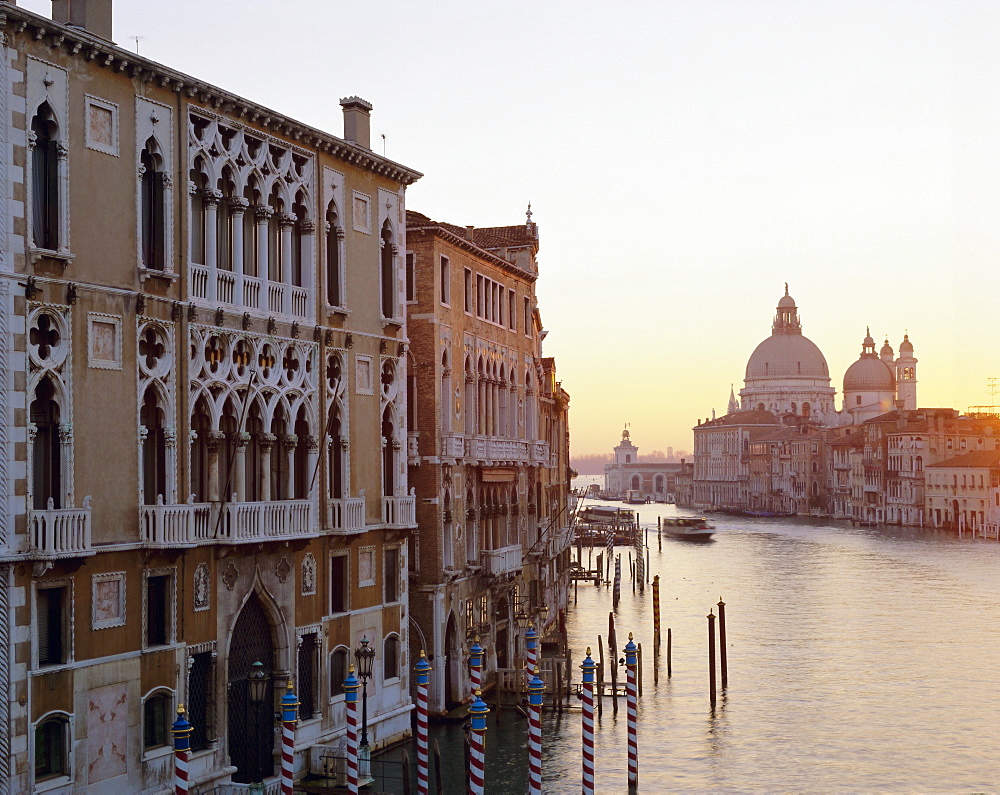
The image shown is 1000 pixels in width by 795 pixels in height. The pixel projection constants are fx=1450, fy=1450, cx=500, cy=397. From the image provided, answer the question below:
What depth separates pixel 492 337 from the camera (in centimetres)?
2981

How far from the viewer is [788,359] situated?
180125 mm

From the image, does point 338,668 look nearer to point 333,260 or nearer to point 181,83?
point 333,260

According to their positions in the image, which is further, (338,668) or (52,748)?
(338,668)

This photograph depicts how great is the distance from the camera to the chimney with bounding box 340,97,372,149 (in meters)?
22.7

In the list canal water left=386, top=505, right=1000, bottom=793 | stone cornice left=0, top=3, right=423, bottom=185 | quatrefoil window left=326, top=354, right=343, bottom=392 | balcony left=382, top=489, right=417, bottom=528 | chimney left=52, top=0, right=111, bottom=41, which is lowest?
canal water left=386, top=505, right=1000, bottom=793

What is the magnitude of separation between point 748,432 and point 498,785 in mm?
144275

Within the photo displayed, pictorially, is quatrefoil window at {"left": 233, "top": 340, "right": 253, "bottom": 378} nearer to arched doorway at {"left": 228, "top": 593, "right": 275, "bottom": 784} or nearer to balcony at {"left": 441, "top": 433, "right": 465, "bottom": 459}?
arched doorway at {"left": 228, "top": 593, "right": 275, "bottom": 784}

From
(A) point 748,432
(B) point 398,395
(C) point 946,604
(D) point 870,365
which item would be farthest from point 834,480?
(B) point 398,395

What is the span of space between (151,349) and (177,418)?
928 mm

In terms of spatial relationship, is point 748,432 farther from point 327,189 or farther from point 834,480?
point 327,189

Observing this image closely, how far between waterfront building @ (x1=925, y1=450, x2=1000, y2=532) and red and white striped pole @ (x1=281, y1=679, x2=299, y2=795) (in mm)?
87099

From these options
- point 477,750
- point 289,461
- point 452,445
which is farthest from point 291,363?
point 452,445

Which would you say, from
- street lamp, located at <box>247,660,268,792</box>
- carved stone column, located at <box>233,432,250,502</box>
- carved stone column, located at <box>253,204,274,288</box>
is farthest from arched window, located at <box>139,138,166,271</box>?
street lamp, located at <box>247,660,268,792</box>

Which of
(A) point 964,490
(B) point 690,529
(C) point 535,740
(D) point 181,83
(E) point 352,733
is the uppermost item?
(D) point 181,83
